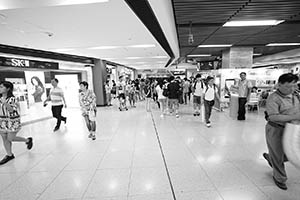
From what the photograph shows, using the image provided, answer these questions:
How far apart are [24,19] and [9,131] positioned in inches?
84.3

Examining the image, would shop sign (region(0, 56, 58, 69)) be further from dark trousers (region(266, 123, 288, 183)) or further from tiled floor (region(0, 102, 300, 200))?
dark trousers (region(266, 123, 288, 183))

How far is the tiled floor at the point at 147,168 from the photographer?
2.24m

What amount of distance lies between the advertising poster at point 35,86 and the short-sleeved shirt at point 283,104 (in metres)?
7.50

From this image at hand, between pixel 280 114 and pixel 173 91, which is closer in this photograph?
pixel 280 114

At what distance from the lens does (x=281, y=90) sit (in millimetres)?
2117

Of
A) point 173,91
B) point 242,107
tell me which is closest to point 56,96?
point 173,91

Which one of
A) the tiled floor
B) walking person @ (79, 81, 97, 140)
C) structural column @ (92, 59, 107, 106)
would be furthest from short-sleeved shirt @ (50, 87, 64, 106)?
structural column @ (92, 59, 107, 106)

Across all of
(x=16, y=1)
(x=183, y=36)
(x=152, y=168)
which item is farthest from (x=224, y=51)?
(x=16, y=1)

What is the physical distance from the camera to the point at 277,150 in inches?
86.8

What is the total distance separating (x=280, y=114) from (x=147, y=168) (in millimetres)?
2093

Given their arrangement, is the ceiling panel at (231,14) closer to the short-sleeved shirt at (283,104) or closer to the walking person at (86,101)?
the short-sleeved shirt at (283,104)

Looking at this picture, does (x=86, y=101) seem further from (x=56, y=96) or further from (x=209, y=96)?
(x=209, y=96)

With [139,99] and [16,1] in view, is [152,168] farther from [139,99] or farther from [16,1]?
[139,99]

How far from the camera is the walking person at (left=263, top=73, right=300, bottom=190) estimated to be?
203 centimetres
